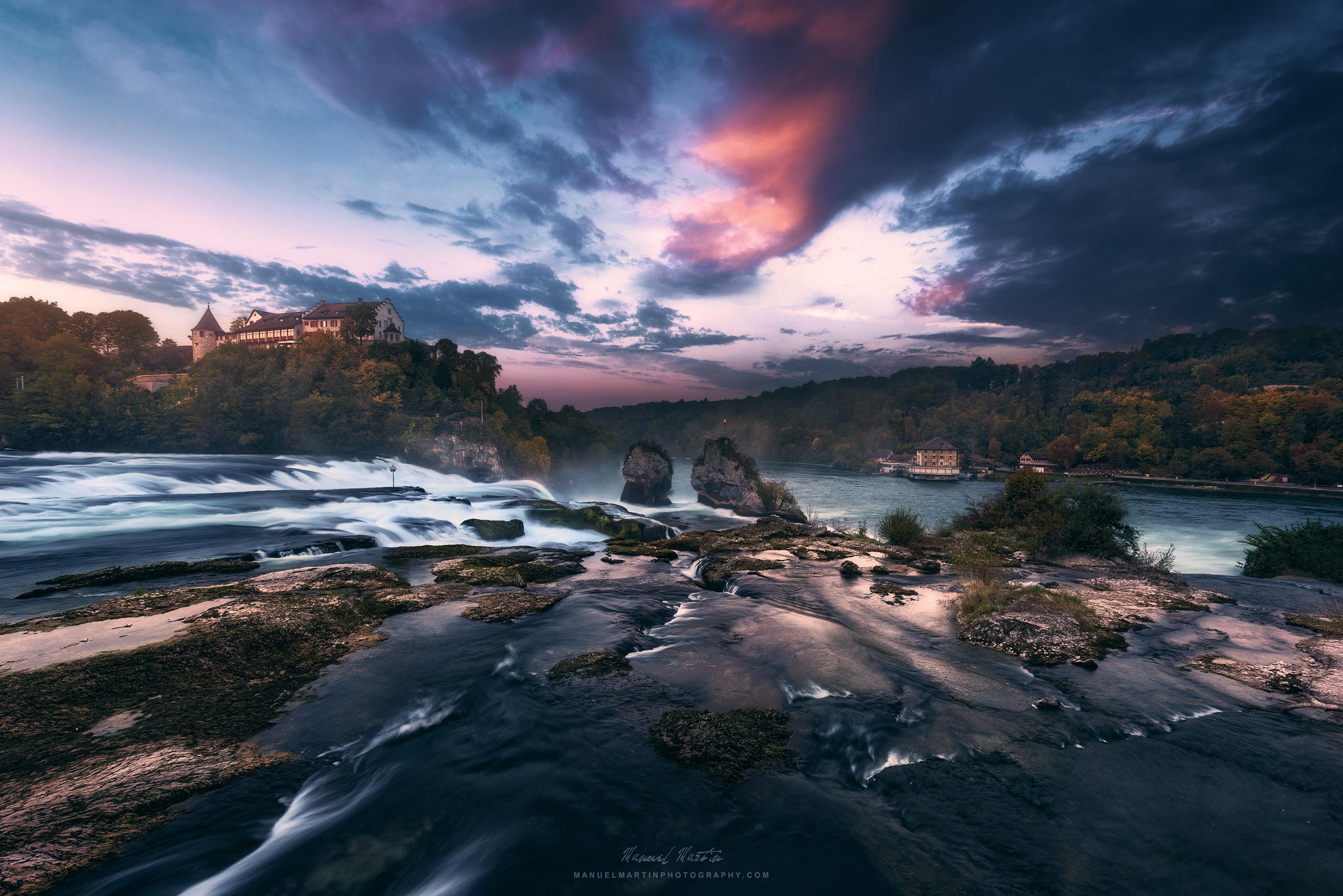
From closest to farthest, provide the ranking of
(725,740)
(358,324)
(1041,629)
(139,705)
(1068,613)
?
(139,705) → (725,740) → (1041,629) → (1068,613) → (358,324)

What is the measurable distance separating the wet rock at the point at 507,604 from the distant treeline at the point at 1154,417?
405 feet

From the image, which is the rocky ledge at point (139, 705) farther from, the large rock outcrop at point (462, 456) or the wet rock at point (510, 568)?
the large rock outcrop at point (462, 456)

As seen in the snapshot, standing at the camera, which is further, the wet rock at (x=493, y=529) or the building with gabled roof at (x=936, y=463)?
the building with gabled roof at (x=936, y=463)

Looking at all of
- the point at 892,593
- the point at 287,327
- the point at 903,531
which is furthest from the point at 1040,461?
the point at 287,327

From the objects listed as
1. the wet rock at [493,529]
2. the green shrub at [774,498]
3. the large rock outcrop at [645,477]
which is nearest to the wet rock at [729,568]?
the wet rock at [493,529]

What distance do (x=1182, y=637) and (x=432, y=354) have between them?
313 feet

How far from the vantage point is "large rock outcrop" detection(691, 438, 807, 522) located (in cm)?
6222

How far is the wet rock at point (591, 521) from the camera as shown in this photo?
3372 centimetres

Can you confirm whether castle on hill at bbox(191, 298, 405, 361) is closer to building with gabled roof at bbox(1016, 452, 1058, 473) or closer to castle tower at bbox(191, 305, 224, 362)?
castle tower at bbox(191, 305, 224, 362)

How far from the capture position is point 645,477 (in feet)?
233

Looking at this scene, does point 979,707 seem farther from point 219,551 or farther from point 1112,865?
point 219,551

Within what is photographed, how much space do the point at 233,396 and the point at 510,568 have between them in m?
63.1

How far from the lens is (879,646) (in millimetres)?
11031

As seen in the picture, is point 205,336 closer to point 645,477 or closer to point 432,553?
point 645,477
